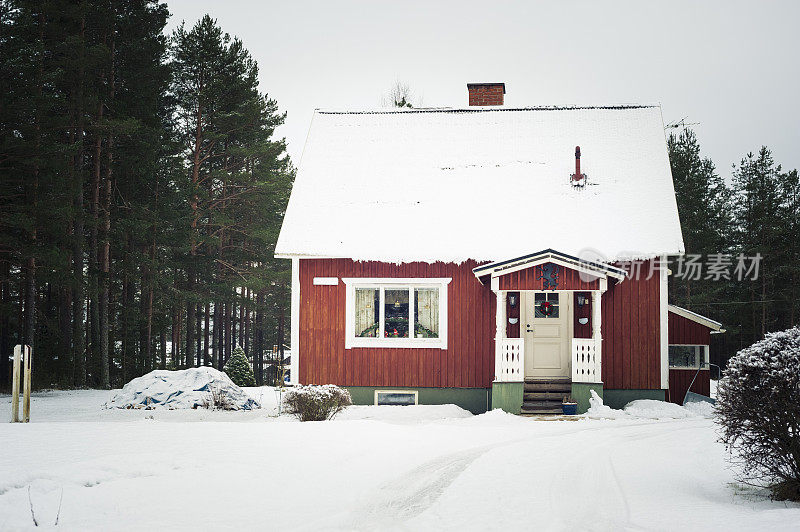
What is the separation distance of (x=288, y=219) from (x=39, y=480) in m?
12.1

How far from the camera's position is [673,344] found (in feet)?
62.4

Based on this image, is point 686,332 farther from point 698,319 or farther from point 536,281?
point 536,281

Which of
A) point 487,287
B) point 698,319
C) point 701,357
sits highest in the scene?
point 487,287

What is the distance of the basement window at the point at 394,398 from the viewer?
17.8 m

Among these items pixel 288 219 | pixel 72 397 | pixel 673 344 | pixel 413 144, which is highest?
pixel 413 144

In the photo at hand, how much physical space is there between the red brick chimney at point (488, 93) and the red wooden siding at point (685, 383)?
9.75 meters

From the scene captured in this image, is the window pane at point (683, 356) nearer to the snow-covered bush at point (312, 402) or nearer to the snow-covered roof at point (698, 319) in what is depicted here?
the snow-covered roof at point (698, 319)

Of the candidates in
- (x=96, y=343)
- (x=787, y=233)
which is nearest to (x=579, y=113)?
(x=96, y=343)

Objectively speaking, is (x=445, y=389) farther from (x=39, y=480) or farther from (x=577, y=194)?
(x=39, y=480)

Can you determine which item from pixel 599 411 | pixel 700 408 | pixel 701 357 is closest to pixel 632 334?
pixel 700 408

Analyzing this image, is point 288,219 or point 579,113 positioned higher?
point 579,113

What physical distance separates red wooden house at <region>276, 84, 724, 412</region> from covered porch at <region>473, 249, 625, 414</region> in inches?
1.2

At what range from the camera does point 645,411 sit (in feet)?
53.4

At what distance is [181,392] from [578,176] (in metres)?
11.1
